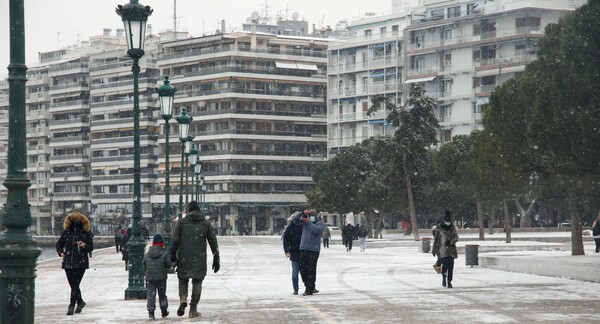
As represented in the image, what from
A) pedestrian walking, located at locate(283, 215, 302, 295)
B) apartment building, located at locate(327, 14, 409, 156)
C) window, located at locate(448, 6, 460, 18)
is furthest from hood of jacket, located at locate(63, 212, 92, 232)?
apartment building, located at locate(327, 14, 409, 156)

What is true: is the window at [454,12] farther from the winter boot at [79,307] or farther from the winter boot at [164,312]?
the winter boot at [164,312]

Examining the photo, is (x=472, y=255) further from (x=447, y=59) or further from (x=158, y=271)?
(x=447, y=59)

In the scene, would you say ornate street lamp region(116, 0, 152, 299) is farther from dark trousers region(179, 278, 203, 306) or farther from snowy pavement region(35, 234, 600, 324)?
dark trousers region(179, 278, 203, 306)

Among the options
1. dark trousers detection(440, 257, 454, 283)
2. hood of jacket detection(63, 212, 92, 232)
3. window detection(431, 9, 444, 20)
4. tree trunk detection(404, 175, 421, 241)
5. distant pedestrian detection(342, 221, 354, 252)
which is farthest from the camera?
window detection(431, 9, 444, 20)

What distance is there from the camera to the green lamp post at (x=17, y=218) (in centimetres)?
985

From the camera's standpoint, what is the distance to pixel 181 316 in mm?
18109

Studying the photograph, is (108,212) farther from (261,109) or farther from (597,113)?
(597,113)

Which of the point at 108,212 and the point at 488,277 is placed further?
the point at 108,212

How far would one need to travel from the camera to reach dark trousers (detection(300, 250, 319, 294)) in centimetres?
2245

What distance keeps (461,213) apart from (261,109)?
50.0 metres

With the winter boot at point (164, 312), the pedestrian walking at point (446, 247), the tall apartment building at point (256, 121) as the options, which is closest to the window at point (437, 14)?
the tall apartment building at point (256, 121)

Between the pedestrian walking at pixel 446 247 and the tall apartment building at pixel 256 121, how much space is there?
4548 inches

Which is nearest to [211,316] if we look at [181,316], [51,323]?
[181,316]

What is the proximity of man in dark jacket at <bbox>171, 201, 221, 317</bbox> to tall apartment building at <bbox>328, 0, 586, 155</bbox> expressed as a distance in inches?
3674
